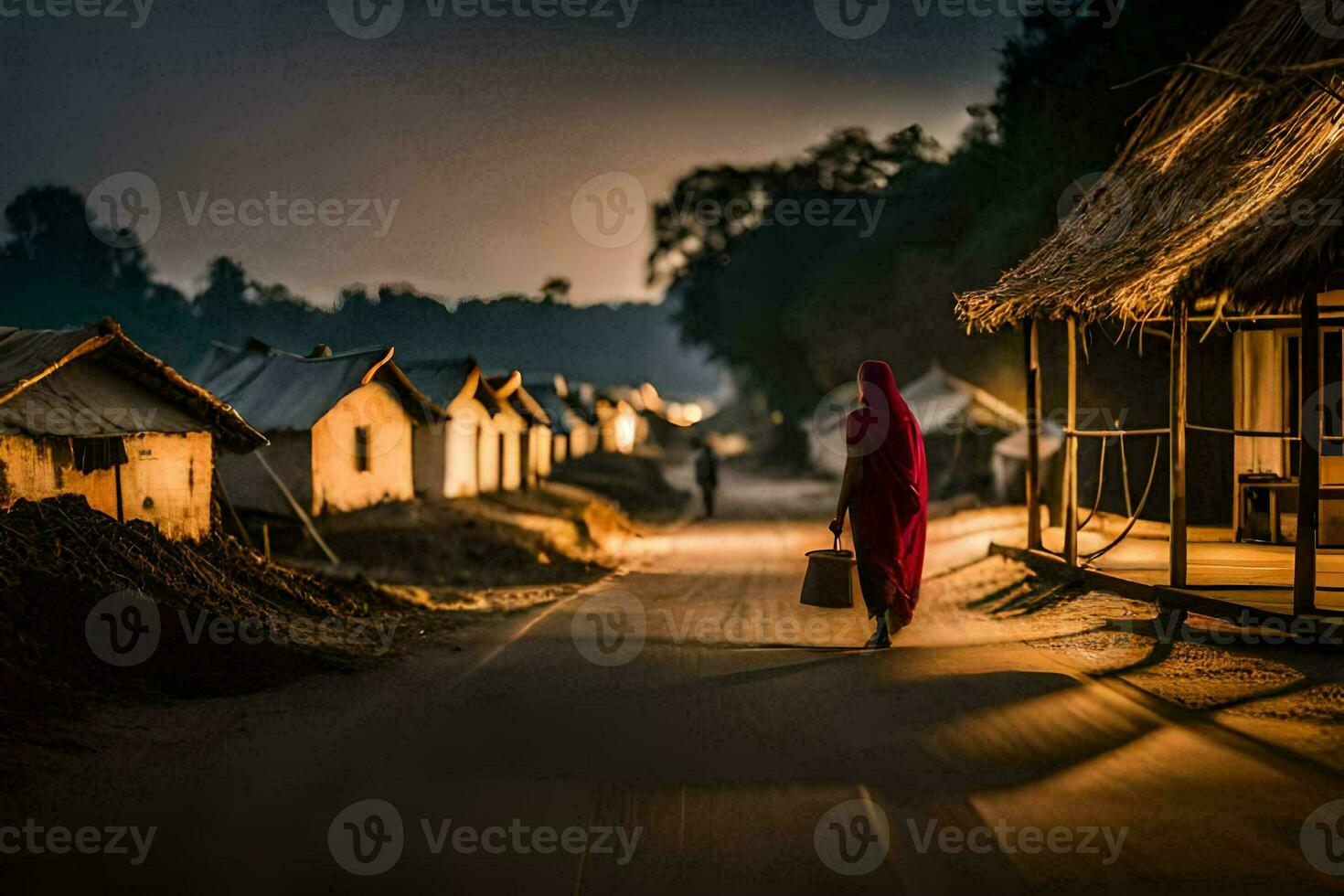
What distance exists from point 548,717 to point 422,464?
15.1 metres

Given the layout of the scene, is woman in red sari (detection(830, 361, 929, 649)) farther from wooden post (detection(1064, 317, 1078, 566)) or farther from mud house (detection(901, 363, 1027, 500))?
mud house (detection(901, 363, 1027, 500))

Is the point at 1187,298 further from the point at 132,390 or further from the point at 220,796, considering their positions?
the point at 132,390

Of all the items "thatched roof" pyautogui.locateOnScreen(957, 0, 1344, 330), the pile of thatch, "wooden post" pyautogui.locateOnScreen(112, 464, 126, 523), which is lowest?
the pile of thatch

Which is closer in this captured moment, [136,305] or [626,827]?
[626,827]

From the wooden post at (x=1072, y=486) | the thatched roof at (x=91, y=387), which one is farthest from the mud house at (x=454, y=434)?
the wooden post at (x=1072, y=486)

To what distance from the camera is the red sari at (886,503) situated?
7.84 meters

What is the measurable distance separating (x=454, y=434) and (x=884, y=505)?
15.1m

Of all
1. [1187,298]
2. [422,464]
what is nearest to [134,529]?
[1187,298]

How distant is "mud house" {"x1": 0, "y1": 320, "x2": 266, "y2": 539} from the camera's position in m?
8.39

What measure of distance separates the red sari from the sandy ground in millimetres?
472

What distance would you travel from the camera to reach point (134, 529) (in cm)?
832

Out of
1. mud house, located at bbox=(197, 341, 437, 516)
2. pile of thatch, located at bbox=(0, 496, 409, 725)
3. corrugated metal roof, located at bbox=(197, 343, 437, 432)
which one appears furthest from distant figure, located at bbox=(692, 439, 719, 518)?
pile of thatch, located at bbox=(0, 496, 409, 725)

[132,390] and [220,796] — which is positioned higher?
[132,390]

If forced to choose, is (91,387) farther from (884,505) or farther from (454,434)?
Result: (454,434)
